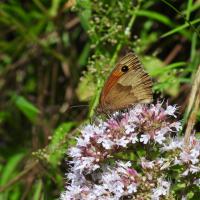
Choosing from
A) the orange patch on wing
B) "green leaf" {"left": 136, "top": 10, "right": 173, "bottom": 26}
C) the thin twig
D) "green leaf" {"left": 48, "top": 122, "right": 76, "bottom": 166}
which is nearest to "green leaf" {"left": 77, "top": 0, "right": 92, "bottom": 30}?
"green leaf" {"left": 136, "top": 10, "right": 173, "bottom": 26}

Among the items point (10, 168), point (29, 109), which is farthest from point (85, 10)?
point (10, 168)

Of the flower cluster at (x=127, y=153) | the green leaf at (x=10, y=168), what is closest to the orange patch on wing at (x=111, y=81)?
the flower cluster at (x=127, y=153)

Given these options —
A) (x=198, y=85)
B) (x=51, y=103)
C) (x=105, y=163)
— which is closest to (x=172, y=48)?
(x=51, y=103)

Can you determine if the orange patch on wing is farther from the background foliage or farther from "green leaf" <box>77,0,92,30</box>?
"green leaf" <box>77,0,92,30</box>

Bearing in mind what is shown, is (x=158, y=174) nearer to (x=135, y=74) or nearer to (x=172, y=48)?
(x=135, y=74)

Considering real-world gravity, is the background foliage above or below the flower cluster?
above

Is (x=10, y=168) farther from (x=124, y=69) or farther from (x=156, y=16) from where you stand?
(x=124, y=69)
